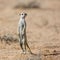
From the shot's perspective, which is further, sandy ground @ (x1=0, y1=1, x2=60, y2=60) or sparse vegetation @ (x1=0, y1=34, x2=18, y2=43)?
sparse vegetation @ (x1=0, y1=34, x2=18, y2=43)

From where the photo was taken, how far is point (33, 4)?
26.4 m

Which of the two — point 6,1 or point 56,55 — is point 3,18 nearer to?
point 6,1

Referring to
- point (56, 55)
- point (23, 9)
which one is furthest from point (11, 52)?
point (23, 9)

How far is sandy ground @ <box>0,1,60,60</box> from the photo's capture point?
14.0m

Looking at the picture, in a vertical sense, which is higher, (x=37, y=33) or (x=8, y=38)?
(x=37, y=33)

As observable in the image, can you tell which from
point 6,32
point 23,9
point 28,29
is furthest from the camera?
point 23,9

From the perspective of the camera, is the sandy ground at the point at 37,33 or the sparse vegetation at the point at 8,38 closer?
the sandy ground at the point at 37,33

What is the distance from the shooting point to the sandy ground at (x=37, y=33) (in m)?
14.0

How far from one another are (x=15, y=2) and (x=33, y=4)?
1.84m

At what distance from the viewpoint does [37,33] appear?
61.5 feet

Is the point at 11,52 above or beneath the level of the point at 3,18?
beneath

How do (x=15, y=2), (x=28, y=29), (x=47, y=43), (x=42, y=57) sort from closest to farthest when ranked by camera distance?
(x=42, y=57) → (x=47, y=43) → (x=28, y=29) → (x=15, y=2)

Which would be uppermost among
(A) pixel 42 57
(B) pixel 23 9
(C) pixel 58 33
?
(B) pixel 23 9

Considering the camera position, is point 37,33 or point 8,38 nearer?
point 8,38
